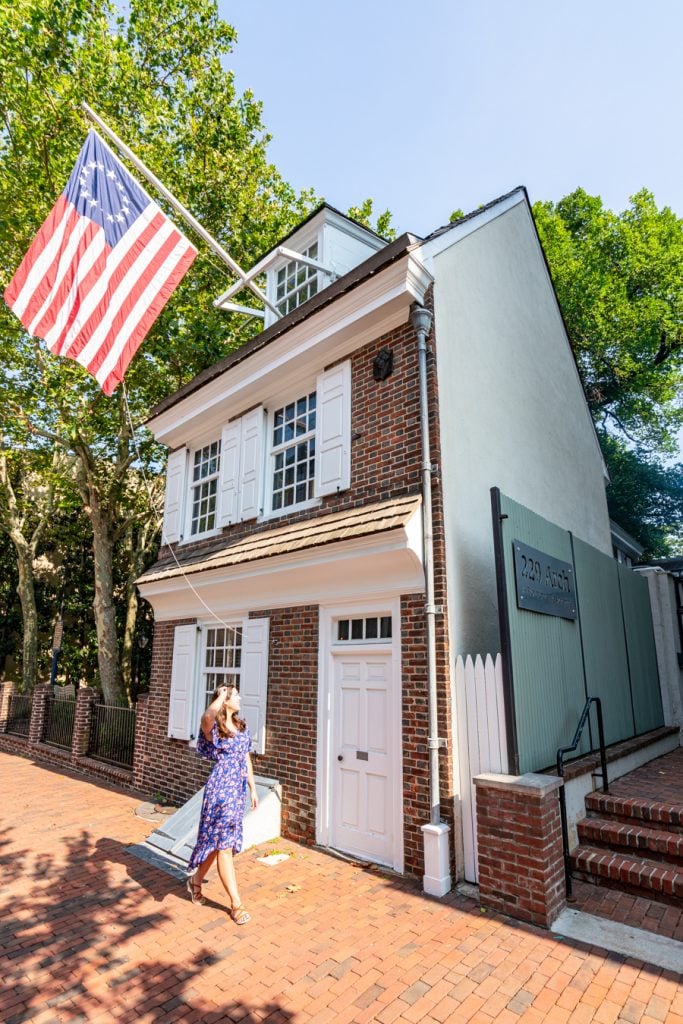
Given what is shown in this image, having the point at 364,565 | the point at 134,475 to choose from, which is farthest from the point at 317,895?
the point at 134,475

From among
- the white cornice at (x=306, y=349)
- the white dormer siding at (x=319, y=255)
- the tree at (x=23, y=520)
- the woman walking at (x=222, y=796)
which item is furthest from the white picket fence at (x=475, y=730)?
the tree at (x=23, y=520)

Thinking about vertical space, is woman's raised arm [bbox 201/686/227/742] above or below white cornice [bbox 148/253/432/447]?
below

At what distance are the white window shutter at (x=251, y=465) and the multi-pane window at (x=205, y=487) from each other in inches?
45.1

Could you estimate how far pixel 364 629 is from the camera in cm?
668

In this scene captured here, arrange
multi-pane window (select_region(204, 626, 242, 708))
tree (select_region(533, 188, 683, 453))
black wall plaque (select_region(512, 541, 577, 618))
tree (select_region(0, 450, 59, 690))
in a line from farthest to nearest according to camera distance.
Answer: tree (select_region(533, 188, 683, 453))
tree (select_region(0, 450, 59, 690))
multi-pane window (select_region(204, 626, 242, 708))
black wall plaque (select_region(512, 541, 577, 618))

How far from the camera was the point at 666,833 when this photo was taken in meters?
5.31

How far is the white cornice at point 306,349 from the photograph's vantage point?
263 inches

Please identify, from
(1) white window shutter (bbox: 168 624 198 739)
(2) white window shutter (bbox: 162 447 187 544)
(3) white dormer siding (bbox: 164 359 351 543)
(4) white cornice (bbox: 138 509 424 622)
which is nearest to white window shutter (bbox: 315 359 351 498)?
(3) white dormer siding (bbox: 164 359 351 543)

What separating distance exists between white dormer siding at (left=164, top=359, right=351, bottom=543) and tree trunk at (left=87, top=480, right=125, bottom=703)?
21.1 feet

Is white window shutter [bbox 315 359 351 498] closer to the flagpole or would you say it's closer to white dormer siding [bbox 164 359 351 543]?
white dormer siding [bbox 164 359 351 543]

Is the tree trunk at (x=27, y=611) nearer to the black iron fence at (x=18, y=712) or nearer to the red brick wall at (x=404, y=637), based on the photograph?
the black iron fence at (x=18, y=712)

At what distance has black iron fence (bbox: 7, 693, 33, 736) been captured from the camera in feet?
50.8

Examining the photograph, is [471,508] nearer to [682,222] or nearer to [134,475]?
[134,475]

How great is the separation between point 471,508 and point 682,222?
21.2 m
